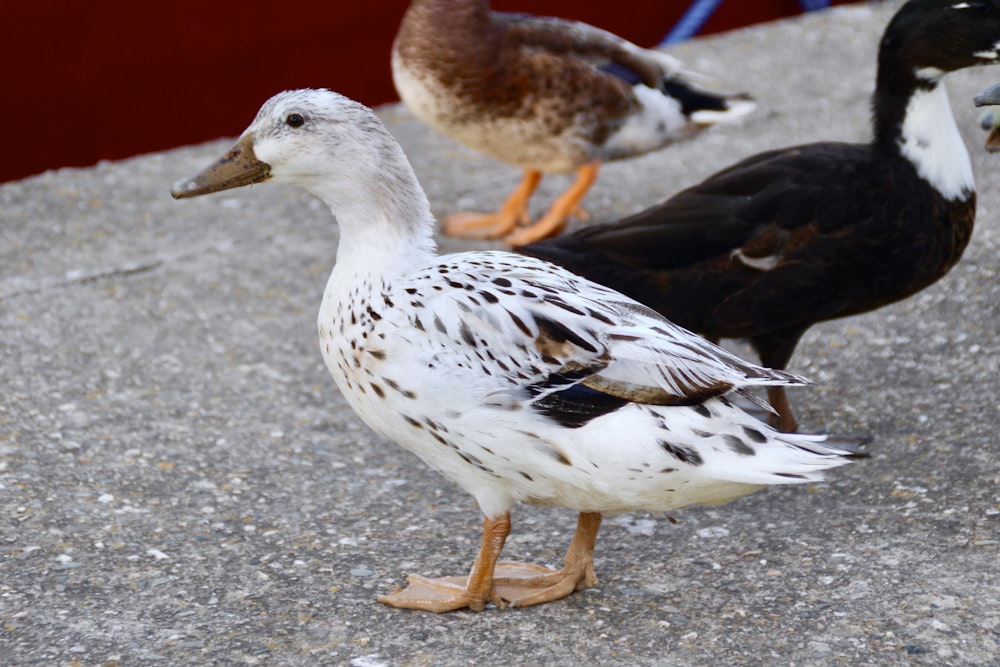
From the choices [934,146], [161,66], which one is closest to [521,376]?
[934,146]

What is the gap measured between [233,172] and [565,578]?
1334 mm

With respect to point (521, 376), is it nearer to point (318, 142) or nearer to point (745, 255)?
point (318, 142)

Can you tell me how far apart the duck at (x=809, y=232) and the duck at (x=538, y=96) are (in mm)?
1419

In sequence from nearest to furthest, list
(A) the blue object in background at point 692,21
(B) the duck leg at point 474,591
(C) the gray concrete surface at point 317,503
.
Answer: (C) the gray concrete surface at point 317,503 < (B) the duck leg at point 474,591 < (A) the blue object in background at point 692,21

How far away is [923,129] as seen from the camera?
4.13m

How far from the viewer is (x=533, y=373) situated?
3094 mm

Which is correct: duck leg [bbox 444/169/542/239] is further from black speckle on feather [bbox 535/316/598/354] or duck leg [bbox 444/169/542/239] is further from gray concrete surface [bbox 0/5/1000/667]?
black speckle on feather [bbox 535/316/598/354]

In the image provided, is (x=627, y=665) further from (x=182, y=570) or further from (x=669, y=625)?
(x=182, y=570)

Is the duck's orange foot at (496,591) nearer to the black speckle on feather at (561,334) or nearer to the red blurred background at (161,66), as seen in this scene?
the black speckle on feather at (561,334)

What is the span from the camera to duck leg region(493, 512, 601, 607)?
3318 millimetres

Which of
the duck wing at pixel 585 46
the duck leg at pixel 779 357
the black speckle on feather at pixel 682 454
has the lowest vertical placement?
the duck leg at pixel 779 357

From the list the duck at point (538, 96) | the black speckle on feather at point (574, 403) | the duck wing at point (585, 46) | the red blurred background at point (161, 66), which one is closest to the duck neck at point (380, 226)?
the black speckle on feather at point (574, 403)

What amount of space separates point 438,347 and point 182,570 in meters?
0.98

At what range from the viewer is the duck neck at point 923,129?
161 inches
